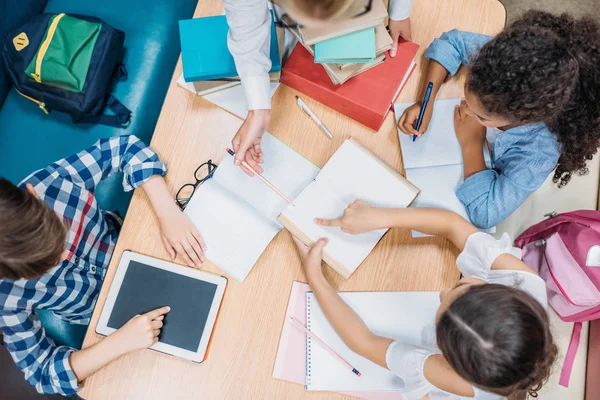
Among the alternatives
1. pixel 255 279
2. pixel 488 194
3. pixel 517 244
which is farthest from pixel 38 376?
pixel 517 244

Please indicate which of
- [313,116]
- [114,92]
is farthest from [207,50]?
[114,92]

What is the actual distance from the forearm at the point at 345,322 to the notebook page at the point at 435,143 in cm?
36

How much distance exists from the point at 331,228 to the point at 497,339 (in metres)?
0.41

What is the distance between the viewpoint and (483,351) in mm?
844

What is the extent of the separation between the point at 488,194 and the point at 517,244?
1.53 ft

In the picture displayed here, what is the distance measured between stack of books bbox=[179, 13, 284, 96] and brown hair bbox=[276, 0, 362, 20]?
345 mm

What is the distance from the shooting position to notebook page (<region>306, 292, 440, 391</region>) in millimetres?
1038

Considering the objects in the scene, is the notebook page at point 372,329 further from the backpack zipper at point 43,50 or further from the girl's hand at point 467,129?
the backpack zipper at point 43,50

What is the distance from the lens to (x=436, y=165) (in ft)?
3.72

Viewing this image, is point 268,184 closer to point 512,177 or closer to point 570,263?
point 512,177

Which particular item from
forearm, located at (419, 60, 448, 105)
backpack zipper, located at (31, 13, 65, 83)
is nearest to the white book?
forearm, located at (419, 60, 448, 105)

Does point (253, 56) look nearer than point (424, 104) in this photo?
Yes

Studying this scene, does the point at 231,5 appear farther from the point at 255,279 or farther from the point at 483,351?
the point at 483,351

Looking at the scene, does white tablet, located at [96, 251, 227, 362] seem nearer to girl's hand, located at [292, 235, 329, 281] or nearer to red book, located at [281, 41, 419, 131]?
girl's hand, located at [292, 235, 329, 281]
